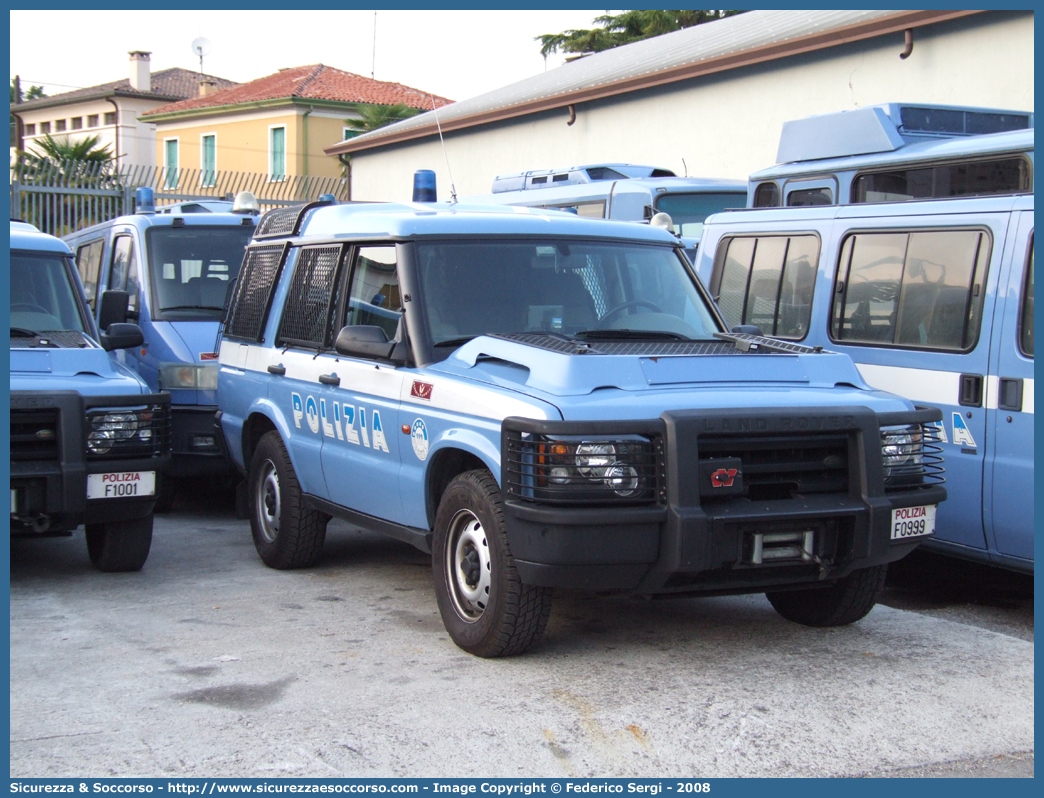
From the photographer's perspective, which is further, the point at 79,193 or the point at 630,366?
the point at 79,193

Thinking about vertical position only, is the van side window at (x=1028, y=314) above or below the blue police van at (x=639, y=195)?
below

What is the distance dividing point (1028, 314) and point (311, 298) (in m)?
4.00

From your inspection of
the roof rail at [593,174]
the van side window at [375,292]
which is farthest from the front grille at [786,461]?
the roof rail at [593,174]

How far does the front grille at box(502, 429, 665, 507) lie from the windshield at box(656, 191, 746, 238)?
7629 millimetres

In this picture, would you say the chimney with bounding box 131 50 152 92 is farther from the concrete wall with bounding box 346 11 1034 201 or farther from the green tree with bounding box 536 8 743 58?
the concrete wall with bounding box 346 11 1034 201

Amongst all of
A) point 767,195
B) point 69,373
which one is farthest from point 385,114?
point 69,373

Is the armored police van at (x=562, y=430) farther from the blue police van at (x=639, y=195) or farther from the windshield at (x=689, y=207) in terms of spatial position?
the windshield at (x=689, y=207)

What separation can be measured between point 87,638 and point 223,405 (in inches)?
110

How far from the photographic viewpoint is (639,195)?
12.4m

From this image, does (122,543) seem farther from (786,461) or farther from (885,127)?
(885,127)

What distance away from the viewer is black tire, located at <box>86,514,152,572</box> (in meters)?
6.93

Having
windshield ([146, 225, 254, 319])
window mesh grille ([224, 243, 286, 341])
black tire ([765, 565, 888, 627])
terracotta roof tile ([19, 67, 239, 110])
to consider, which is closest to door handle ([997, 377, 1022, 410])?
black tire ([765, 565, 888, 627])

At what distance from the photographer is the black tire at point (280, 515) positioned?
7086 mm

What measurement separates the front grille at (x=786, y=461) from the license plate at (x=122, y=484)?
3396 mm
